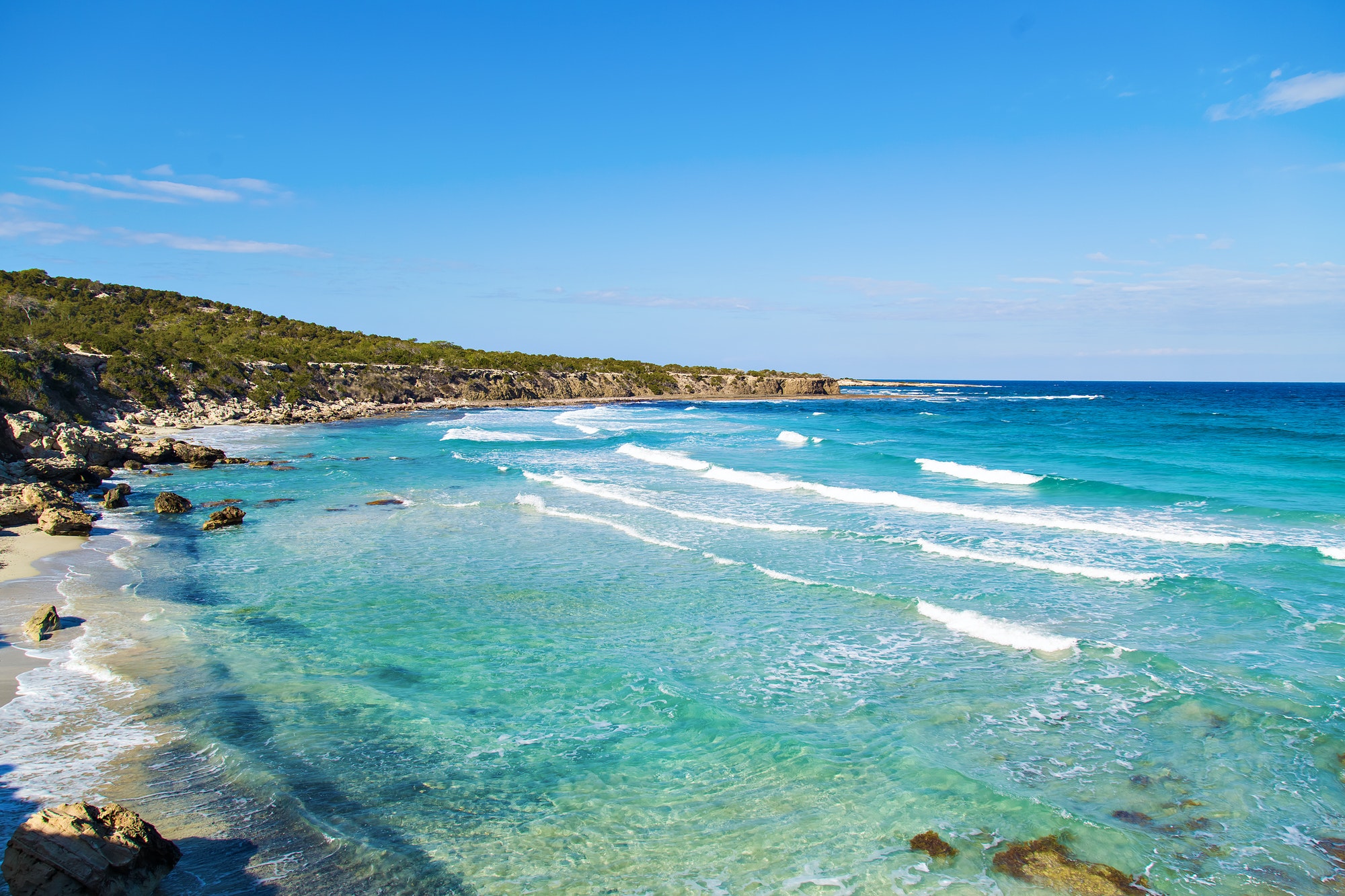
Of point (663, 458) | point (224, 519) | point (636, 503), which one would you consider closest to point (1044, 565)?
point (636, 503)

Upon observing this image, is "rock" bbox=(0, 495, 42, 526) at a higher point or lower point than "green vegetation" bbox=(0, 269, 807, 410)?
lower

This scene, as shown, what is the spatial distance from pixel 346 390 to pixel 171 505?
174 ft

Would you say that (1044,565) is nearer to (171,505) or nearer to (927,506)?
(927,506)

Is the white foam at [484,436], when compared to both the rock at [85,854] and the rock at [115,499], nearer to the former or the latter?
the rock at [115,499]

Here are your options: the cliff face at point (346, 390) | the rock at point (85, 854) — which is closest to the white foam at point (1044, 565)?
the rock at point (85, 854)

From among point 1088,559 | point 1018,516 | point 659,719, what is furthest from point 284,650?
point 1018,516

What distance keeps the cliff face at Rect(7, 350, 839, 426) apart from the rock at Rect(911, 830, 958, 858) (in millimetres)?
39931

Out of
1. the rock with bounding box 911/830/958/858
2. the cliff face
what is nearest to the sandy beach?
the rock with bounding box 911/830/958/858

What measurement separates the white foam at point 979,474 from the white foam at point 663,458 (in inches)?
367

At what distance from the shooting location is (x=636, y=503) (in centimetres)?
2280

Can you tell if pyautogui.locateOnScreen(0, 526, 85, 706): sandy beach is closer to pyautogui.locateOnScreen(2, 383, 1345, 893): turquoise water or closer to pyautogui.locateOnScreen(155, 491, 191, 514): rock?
pyautogui.locateOnScreen(2, 383, 1345, 893): turquoise water

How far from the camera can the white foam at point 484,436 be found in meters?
43.4

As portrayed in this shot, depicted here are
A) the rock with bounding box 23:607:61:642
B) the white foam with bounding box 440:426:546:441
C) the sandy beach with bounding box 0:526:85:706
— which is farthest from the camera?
the white foam with bounding box 440:426:546:441

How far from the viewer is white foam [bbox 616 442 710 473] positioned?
31266mm
